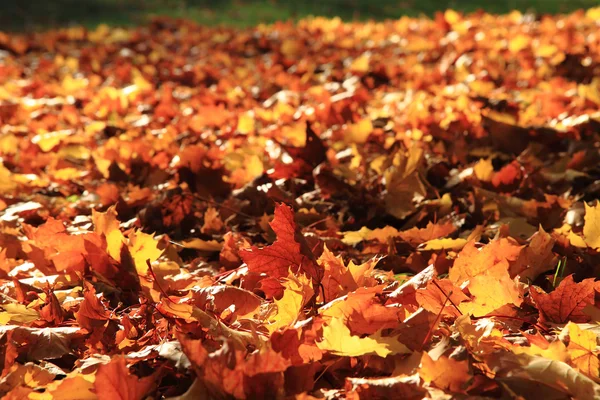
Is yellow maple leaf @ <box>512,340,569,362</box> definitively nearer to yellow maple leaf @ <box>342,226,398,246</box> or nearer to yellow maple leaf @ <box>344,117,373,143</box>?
yellow maple leaf @ <box>342,226,398,246</box>

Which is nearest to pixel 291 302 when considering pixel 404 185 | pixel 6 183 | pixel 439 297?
pixel 439 297

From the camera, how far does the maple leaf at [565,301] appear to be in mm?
1484

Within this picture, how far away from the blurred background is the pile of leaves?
20.6 ft

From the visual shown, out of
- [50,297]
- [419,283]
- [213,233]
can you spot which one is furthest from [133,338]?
[213,233]

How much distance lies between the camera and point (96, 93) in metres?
5.36

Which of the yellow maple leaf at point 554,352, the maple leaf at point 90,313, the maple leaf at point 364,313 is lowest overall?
the maple leaf at point 90,313

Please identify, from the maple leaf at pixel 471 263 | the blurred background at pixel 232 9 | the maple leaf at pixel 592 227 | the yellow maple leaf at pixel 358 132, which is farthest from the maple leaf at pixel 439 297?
the blurred background at pixel 232 9

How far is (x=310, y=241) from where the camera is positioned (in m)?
1.94

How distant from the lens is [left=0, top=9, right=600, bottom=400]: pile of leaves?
127 cm

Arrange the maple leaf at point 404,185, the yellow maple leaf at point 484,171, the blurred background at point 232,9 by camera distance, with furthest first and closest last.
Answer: the blurred background at point 232,9, the yellow maple leaf at point 484,171, the maple leaf at point 404,185

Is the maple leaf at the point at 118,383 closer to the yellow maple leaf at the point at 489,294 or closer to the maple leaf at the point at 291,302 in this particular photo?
the maple leaf at the point at 291,302

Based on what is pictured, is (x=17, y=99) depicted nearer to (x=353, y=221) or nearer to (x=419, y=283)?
(x=353, y=221)

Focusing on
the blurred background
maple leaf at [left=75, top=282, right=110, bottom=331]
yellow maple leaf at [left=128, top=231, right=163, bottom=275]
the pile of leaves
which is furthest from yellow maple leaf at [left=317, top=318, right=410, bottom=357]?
the blurred background

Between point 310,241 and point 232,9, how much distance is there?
35.5ft
